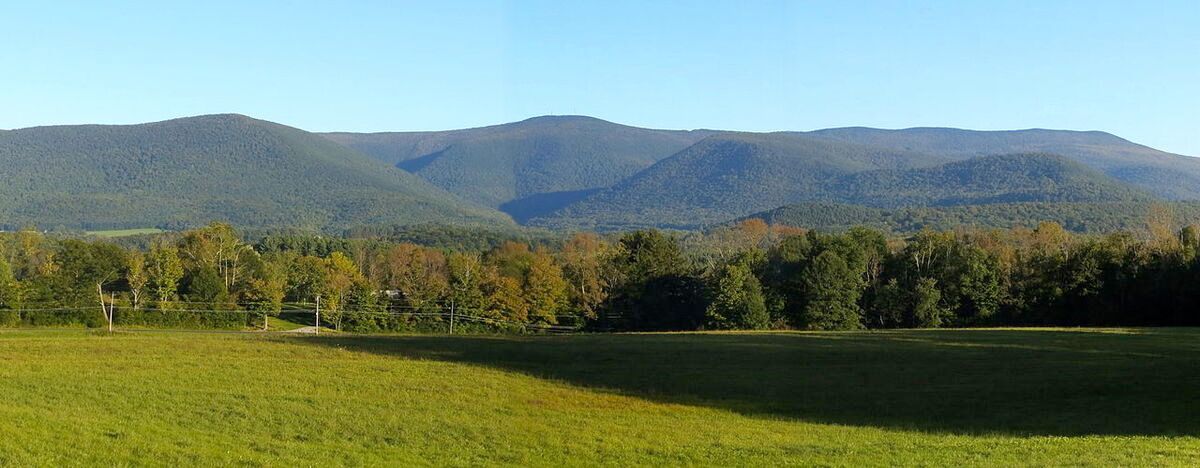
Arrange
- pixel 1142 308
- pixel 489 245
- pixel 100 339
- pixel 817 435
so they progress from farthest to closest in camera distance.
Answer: pixel 489 245 < pixel 1142 308 < pixel 100 339 < pixel 817 435

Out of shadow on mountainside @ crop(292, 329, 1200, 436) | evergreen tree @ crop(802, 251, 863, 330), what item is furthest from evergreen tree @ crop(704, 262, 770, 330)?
shadow on mountainside @ crop(292, 329, 1200, 436)

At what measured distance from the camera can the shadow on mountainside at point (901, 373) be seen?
26500 millimetres

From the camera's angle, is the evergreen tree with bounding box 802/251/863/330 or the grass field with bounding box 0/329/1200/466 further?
the evergreen tree with bounding box 802/251/863/330

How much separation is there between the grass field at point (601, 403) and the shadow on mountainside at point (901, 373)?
0.15m

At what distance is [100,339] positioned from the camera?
159ft

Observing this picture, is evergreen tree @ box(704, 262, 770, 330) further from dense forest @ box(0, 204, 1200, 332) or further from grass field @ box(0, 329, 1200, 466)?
grass field @ box(0, 329, 1200, 466)

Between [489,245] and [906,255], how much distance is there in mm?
95044

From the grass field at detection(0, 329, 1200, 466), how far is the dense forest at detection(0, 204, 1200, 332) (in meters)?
29.3

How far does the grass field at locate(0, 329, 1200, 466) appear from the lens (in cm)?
2027

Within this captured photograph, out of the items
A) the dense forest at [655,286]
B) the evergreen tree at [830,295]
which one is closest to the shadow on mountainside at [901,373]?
the dense forest at [655,286]

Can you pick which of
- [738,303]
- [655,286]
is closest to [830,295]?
[738,303]

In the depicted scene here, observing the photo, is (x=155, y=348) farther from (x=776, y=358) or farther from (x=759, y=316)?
(x=759, y=316)

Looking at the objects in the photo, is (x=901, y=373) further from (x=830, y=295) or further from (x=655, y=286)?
(x=655, y=286)

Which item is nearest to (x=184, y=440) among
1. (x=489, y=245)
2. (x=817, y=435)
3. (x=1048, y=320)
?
(x=817, y=435)
